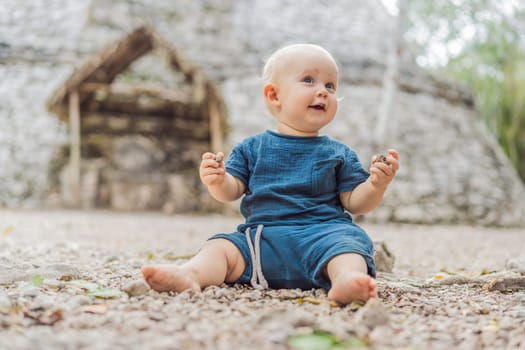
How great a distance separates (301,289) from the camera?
1868 mm

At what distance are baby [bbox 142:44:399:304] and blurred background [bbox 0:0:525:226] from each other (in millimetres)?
4966

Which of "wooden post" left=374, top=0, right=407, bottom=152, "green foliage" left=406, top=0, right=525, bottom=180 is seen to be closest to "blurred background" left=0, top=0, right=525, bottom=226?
"wooden post" left=374, top=0, right=407, bottom=152

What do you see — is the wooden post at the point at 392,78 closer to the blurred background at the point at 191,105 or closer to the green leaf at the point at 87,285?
the blurred background at the point at 191,105

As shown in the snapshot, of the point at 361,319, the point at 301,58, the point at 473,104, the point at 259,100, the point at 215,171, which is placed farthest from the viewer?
the point at 473,104

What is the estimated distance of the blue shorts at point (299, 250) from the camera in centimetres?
178

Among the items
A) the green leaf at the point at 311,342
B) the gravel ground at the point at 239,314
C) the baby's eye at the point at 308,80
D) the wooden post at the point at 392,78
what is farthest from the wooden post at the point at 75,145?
the green leaf at the point at 311,342

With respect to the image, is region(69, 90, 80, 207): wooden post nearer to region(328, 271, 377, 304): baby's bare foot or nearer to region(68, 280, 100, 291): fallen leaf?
region(68, 280, 100, 291): fallen leaf

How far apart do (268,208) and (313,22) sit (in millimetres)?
8345

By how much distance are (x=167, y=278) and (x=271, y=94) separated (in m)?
0.79

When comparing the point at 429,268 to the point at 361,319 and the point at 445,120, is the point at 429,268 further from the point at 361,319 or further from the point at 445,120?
the point at 445,120

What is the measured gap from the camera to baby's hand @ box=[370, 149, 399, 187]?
1.79 meters

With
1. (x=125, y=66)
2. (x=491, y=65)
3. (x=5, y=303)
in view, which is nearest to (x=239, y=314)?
(x=5, y=303)

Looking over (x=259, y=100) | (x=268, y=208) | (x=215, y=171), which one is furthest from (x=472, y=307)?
(x=259, y=100)

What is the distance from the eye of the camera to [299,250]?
1.85 meters
